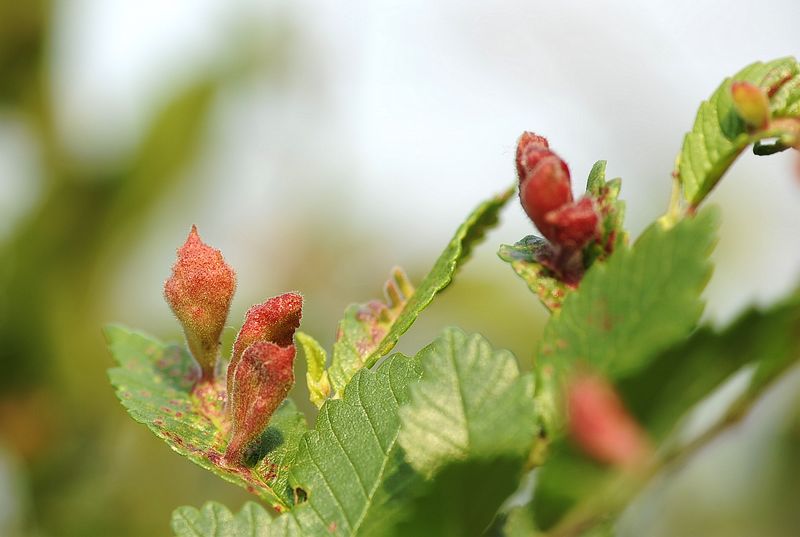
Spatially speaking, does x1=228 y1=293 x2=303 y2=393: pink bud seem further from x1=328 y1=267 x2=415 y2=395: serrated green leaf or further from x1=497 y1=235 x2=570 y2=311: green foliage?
x1=497 y1=235 x2=570 y2=311: green foliage

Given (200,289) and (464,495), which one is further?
(200,289)

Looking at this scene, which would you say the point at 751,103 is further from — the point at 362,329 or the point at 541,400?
the point at 362,329

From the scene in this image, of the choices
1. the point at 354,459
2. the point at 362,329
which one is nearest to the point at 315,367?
the point at 362,329

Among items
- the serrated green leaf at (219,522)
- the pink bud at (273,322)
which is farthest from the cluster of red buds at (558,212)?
the serrated green leaf at (219,522)

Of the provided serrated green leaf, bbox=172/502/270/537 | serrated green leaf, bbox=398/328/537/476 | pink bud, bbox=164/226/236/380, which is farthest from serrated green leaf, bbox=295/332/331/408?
serrated green leaf, bbox=398/328/537/476

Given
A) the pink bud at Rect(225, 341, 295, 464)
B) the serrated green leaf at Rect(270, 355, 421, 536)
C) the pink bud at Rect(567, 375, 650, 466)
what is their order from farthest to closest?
the pink bud at Rect(225, 341, 295, 464)
the serrated green leaf at Rect(270, 355, 421, 536)
the pink bud at Rect(567, 375, 650, 466)

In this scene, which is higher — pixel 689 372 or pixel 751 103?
pixel 751 103

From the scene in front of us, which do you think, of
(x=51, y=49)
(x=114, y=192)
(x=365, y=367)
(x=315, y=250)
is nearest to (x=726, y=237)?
(x=315, y=250)
